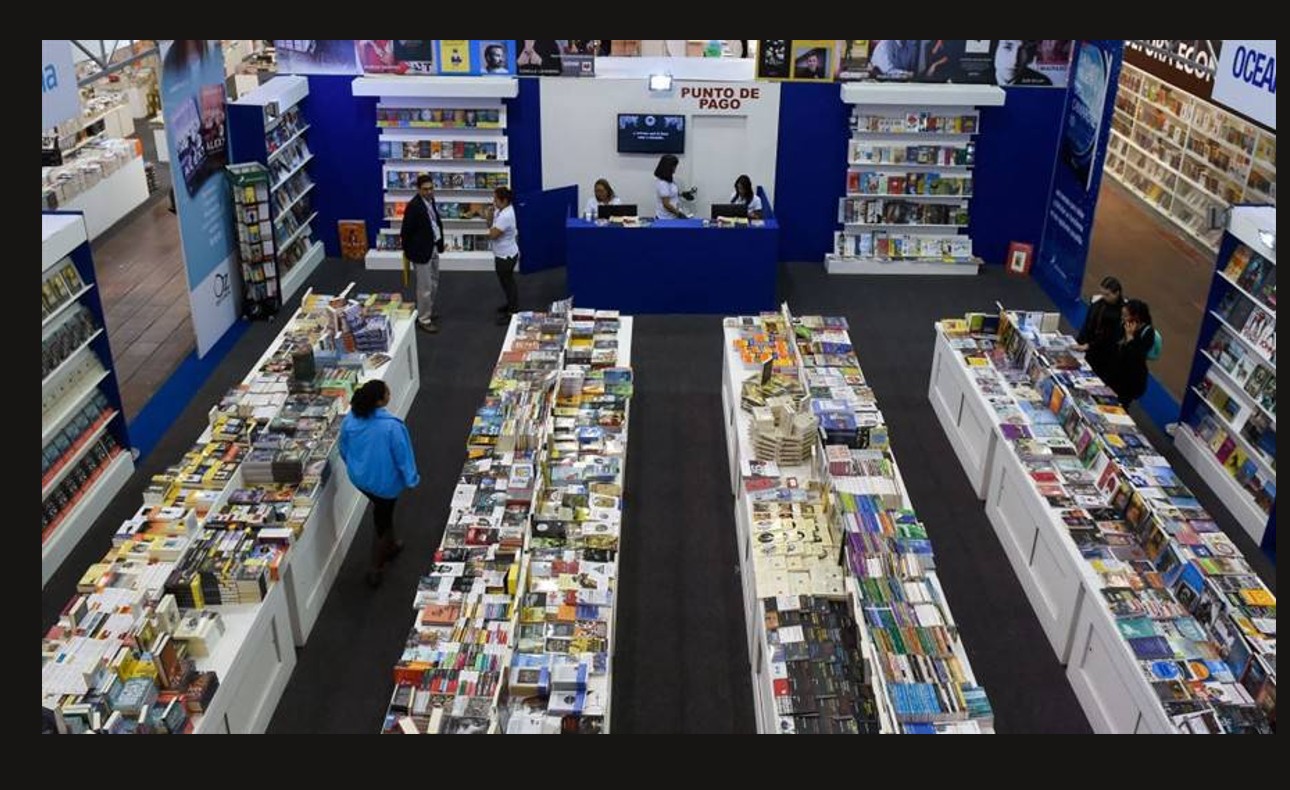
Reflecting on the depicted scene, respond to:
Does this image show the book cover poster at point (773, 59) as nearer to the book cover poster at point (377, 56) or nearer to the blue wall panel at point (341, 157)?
the book cover poster at point (377, 56)

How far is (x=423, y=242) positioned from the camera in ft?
38.1

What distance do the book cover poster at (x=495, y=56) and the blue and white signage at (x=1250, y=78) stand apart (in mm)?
8238

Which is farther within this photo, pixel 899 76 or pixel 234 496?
pixel 899 76

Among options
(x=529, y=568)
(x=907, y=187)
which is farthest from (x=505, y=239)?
(x=529, y=568)

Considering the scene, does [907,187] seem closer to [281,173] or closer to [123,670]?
[281,173]

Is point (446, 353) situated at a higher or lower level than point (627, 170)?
lower

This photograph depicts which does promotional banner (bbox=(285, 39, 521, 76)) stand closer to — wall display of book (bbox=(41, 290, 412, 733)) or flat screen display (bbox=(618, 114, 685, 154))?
flat screen display (bbox=(618, 114, 685, 154))

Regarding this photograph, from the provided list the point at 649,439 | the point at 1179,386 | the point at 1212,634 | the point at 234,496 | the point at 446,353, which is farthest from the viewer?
the point at 446,353

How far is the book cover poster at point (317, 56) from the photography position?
13500 millimetres

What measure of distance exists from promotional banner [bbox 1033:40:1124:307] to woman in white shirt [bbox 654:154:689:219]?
474cm

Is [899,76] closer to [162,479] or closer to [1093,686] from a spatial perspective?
[1093,686]

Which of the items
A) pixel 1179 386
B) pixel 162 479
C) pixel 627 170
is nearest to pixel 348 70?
pixel 627 170

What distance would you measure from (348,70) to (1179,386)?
10.5 meters

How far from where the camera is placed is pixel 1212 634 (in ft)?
20.8
